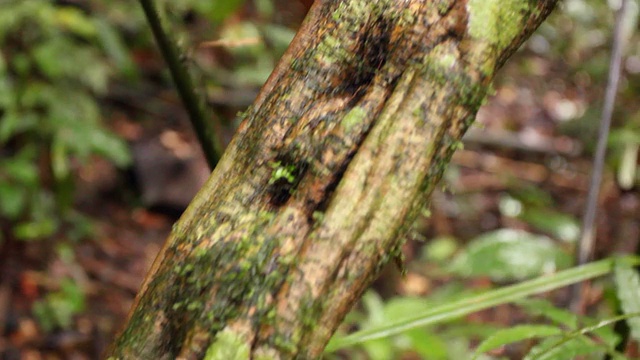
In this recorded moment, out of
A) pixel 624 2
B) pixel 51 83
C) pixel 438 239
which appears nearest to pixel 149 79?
pixel 51 83

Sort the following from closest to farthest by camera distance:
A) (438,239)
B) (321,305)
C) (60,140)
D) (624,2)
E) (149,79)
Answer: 1. (321,305)
2. (624,2)
3. (60,140)
4. (438,239)
5. (149,79)

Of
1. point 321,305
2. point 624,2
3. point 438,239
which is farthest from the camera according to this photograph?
point 438,239

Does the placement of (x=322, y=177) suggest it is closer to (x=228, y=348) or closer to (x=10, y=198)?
(x=228, y=348)

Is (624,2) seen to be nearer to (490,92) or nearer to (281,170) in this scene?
→ (490,92)

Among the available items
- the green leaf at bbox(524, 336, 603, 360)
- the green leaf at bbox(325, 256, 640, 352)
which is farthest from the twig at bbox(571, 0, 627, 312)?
the green leaf at bbox(524, 336, 603, 360)

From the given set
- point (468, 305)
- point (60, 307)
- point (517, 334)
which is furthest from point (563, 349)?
point (60, 307)
